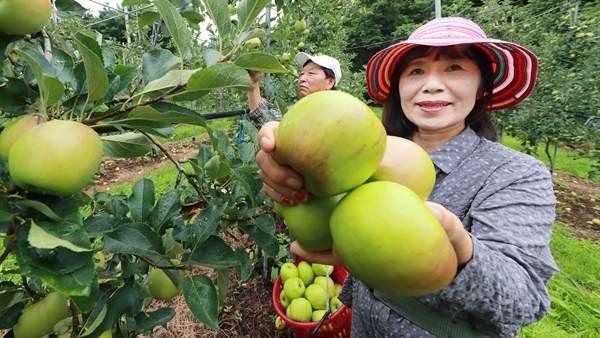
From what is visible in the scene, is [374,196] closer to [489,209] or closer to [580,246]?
[489,209]

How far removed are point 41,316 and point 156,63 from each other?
0.62m

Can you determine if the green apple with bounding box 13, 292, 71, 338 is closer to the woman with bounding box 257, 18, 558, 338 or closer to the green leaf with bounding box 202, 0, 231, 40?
the woman with bounding box 257, 18, 558, 338

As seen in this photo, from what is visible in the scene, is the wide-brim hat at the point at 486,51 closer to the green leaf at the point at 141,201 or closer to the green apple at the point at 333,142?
the green apple at the point at 333,142

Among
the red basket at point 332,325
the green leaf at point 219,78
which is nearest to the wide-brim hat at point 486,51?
the green leaf at point 219,78

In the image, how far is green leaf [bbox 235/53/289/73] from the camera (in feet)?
2.01

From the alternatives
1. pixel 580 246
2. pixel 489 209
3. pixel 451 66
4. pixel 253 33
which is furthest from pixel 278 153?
pixel 580 246

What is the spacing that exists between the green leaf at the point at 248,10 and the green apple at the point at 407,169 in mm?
420

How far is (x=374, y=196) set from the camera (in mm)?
416

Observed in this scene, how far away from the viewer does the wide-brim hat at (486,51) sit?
931mm

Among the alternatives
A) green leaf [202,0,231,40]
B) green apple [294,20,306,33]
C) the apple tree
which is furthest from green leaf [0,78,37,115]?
green apple [294,20,306,33]

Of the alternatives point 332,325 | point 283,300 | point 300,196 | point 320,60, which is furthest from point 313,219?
point 320,60

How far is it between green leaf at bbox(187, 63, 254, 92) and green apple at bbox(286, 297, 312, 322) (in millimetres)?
1515

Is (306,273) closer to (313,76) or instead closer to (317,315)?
(317,315)

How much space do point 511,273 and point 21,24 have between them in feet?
3.04
